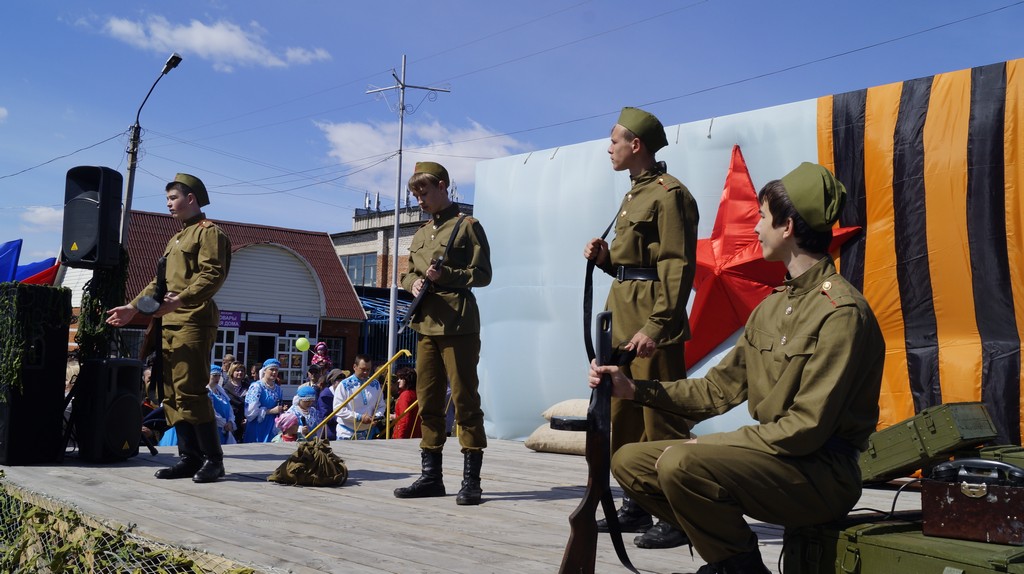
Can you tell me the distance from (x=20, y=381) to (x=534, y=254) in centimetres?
451

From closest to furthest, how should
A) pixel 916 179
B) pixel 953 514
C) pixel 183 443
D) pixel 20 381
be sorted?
1. pixel 953 514
2. pixel 183 443
3. pixel 20 381
4. pixel 916 179

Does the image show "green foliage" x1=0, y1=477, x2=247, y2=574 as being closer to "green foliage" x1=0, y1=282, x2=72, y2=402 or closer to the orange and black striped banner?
"green foliage" x1=0, y1=282, x2=72, y2=402

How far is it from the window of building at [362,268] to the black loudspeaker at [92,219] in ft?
114

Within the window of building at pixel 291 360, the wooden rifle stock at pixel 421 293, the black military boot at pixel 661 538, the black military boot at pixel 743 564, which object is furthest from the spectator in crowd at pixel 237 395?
the window of building at pixel 291 360

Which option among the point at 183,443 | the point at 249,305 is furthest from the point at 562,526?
the point at 249,305

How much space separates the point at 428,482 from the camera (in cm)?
464

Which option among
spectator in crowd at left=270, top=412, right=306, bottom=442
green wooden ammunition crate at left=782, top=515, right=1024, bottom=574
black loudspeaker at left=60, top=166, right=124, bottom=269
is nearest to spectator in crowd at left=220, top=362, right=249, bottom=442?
spectator in crowd at left=270, top=412, right=306, bottom=442

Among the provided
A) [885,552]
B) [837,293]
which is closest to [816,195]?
[837,293]

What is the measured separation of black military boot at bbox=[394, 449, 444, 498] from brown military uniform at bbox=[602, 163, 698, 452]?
1.44 meters

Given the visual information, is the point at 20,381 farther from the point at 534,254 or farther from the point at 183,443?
the point at 534,254

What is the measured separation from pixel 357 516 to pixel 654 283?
5.77 feet

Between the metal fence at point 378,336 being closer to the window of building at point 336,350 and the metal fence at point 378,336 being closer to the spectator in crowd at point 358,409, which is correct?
the window of building at point 336,350

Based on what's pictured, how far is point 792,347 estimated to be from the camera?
2.21 m

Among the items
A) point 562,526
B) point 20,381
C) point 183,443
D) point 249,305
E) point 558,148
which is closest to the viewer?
point 562,526
